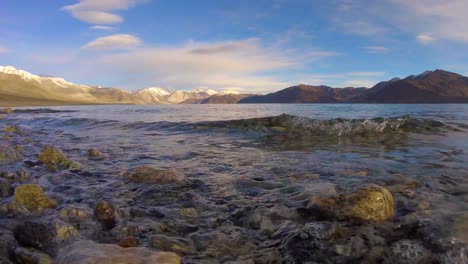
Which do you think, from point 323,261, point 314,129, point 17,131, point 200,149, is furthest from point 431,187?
point 17,131

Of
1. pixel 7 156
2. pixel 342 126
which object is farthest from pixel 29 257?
pixel 342 126

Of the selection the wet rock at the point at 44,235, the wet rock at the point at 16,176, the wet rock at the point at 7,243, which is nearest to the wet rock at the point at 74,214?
the wet rock at the point at 44,235

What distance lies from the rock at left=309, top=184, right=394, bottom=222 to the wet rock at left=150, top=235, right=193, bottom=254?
5.98ft

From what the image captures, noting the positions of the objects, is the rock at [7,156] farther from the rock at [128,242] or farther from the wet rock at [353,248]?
the wet rock at [353,248]

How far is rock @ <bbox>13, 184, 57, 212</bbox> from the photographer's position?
175 inches

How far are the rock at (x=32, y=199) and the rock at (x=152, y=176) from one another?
178 cm

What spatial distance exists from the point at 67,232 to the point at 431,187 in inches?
214

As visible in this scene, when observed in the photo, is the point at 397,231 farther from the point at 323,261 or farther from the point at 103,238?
the point at 103,238

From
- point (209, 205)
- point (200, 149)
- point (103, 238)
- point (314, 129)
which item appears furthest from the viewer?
point (314, 129)

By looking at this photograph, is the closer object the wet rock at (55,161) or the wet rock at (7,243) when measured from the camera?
the wet rock at (7,243)

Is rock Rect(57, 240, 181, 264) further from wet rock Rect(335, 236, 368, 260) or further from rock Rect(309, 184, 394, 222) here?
rock Rect(309, 184, 394, 222)

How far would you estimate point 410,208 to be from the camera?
174 inches

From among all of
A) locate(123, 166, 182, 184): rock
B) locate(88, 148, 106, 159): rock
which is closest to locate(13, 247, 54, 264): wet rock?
locate(123, 166, 182, 184): rock

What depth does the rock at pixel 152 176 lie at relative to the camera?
6195 mm
